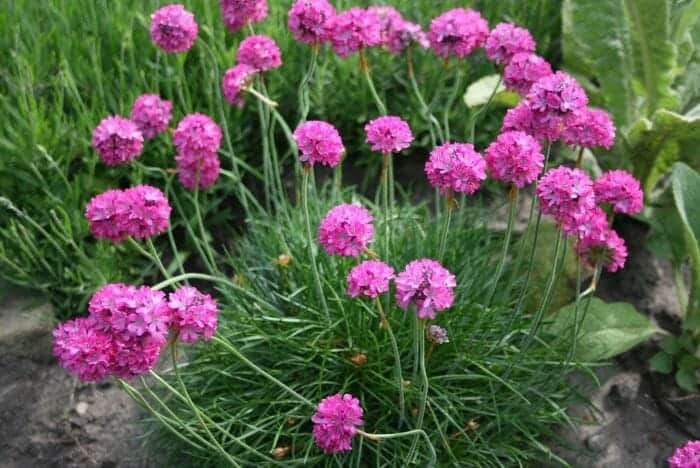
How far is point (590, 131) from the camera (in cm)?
214

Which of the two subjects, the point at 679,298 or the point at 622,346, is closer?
the point at 622,346

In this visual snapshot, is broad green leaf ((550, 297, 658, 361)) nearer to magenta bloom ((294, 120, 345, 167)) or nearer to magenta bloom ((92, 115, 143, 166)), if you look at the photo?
magenta bloom ((294, 120, 345, 167))

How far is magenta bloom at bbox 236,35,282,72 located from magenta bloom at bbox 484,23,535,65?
0.59 metres

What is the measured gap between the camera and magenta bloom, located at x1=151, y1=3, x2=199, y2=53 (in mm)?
2336

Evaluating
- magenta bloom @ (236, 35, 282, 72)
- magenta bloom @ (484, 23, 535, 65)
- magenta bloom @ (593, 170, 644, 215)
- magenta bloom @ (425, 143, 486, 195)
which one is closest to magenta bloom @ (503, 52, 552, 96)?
magenta bloom @ (484, 23, 535, 65)

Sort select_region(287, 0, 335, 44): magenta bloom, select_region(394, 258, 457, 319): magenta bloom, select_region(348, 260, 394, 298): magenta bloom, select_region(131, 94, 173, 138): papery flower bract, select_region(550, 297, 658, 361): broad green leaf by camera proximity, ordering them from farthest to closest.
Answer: select_region(550, 297, 658, 361): broad green leaf < select_region(131, 94, 173, 138): papery flower bract < select_region(287, 0, 335, 44): magenta bloom < select_region(348, 260, 394, 298): magenta bloom < select_region(394, 258, 457, 319): magenta bloom

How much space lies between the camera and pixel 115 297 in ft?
5.40

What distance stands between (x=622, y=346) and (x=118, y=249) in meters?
1.69

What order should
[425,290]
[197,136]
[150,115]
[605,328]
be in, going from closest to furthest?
[425,290] < [197,136] < [150,115] < [605,328]

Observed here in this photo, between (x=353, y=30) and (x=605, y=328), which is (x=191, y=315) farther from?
(x=605, y=328)

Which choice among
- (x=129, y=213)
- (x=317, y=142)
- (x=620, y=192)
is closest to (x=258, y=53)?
(x=317, y=142)

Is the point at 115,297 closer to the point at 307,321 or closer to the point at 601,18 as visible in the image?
the point at 307,321

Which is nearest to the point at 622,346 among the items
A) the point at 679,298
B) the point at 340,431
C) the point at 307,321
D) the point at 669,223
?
the point at 679,298

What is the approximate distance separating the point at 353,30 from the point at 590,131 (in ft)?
2.19
